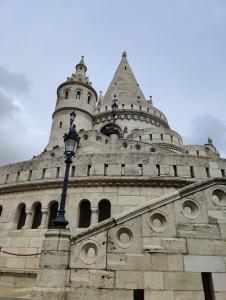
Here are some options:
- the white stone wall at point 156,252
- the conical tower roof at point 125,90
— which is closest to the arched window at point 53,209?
the white stone wall at point 156,252

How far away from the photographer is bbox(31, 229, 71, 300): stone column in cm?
468

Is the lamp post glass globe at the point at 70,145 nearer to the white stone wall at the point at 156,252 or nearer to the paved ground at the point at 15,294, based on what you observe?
the white stone wall at the point at 156,252

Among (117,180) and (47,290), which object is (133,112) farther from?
(47,290)

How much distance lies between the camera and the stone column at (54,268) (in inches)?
184

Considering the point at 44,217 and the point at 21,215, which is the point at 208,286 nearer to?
the point at 44,217

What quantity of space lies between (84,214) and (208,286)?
17.9ft

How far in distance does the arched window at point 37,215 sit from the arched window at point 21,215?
23.3 inches

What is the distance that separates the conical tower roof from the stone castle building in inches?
532

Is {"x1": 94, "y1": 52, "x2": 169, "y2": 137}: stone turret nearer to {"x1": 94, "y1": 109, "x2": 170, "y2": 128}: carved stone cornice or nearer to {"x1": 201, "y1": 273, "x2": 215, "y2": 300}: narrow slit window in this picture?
{"x1": 94, "y1": 109, "x2": 170, "y2": 128}: carved stone cornice

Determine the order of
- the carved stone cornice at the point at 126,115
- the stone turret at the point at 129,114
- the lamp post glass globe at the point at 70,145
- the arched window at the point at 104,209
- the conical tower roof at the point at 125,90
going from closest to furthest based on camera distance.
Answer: the lamp post glass globe at the point at 70,145 → the arched window at the point at 104,209 → the stone turret at the point at 129,114 → the carved stone cornice at the point at 126,115 → the conical tower roof at the point at 125,90

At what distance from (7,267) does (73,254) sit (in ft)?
16.6

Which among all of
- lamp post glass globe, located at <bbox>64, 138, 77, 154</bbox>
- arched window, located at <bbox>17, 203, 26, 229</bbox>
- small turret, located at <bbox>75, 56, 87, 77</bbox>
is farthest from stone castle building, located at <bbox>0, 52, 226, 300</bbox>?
small turret, located at <bbox>75, 56, 87, 77</bbox>

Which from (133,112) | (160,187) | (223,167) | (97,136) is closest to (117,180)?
(160,187)

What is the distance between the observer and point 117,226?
5316 millimetres
